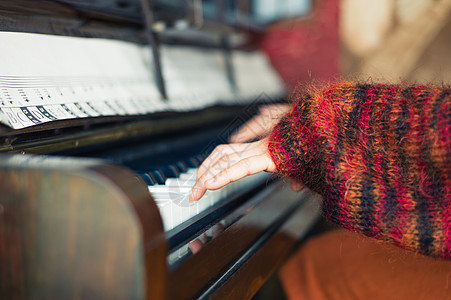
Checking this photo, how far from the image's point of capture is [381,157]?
0.62 metres

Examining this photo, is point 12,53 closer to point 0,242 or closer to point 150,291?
point 0,242

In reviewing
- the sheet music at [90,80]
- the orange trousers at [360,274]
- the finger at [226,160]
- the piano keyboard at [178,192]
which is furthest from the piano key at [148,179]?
the orange trousers at [360,274]

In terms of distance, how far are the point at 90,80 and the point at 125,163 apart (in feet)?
0.80

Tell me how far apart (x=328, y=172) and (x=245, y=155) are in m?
0.16

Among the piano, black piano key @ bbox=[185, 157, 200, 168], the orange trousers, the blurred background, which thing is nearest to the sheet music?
the piano

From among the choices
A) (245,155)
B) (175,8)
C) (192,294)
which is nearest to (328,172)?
(245,155)

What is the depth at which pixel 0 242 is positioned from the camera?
456mm

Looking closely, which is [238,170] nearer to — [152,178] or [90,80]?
[152,178]

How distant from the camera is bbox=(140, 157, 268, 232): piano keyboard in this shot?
1.98ft

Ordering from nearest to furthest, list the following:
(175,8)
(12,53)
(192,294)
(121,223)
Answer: (121,223) < (192,294) < (12,53) < (175,8)

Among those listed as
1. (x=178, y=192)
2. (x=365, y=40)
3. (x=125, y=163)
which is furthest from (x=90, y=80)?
(x=365, y=40)

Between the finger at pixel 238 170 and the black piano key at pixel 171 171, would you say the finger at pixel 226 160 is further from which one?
the black piano key at pixel 171 171

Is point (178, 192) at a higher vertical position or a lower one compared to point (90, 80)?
lower

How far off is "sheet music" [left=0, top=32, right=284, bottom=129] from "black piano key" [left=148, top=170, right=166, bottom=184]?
0.22 metres
